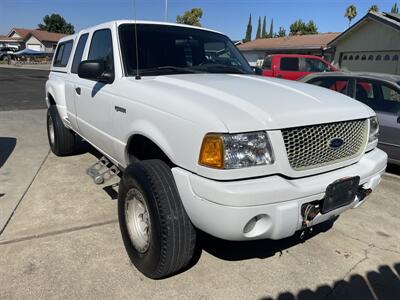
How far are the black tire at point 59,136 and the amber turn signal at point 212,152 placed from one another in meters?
4.02

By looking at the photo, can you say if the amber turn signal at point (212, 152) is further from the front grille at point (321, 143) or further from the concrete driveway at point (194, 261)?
the concrete driveway at point (194, 261)

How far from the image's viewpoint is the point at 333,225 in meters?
3.97

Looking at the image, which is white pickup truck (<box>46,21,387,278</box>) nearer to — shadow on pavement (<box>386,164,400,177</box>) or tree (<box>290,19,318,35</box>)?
shadow on pavement (<box>386,164,400,177</box>)

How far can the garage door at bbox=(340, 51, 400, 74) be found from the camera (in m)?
20.4

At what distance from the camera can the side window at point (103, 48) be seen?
3.65m

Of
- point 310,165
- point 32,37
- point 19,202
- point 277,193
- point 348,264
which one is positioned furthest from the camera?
point 32,37

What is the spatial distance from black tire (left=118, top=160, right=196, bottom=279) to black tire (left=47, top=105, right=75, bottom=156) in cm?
332

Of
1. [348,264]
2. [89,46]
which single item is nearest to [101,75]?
[89,46]

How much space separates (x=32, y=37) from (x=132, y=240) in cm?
8189

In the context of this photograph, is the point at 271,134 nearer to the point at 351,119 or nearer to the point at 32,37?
the point at 351,119

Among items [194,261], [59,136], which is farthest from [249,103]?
[59,136]

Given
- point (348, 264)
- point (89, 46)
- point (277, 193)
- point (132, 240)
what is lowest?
point (348, 264)

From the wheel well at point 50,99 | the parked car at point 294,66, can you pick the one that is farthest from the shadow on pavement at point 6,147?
the parked car at point 294,66

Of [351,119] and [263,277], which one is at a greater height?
[351,119]
